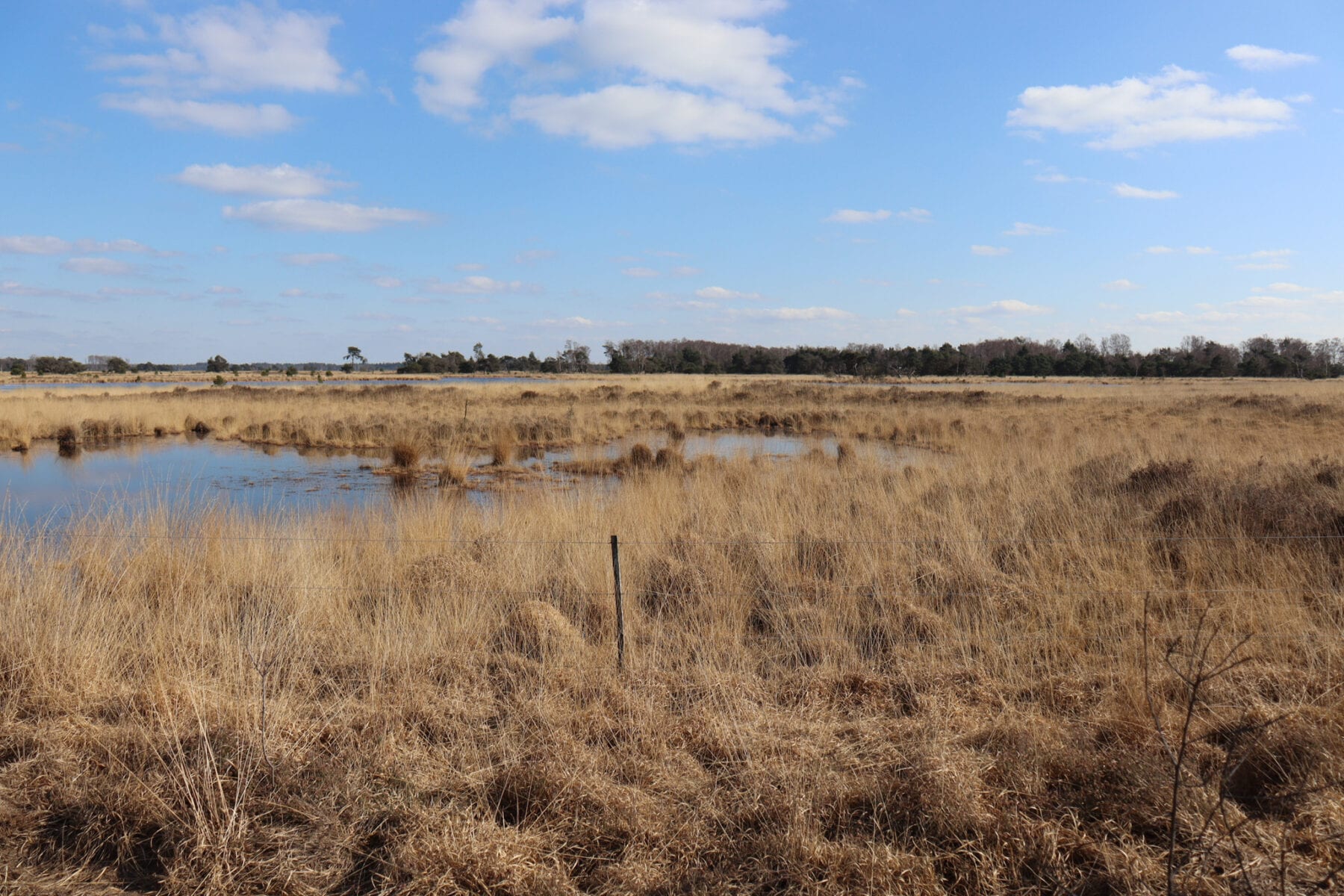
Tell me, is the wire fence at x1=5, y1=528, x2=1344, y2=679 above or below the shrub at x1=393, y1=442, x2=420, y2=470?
below

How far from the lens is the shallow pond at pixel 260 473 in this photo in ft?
41.7

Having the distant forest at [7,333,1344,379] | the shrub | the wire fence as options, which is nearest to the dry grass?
the wire fence

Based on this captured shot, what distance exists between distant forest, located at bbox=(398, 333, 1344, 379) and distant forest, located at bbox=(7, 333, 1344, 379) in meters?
0.13

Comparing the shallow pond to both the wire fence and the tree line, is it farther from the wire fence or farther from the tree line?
the tree line

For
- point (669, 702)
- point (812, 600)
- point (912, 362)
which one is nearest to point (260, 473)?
point (812, 600)

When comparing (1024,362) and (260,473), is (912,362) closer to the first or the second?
(1024,362)

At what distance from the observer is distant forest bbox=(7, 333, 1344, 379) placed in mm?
83875

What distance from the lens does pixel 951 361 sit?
279ft

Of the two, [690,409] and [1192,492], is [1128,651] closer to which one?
[1192,492]

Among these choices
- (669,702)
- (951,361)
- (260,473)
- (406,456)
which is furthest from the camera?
(951,361)

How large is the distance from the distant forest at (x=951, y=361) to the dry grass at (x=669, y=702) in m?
67.5

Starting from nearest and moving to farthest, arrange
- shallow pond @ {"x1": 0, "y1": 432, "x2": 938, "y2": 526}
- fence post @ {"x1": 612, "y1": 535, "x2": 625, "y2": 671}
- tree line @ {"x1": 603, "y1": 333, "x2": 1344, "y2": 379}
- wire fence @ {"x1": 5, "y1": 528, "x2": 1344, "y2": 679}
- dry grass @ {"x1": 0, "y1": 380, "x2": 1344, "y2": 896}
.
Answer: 1. dry grass @ {"x1": 0, "y1": 380, "x2": 1344, "y2": 896}
2. fence post @ {"x1": 612, "y1": 535, "x2": 625, "y2": 671}
3. wire fence @ {"x1": 5, "y1": 528, "x2": 1344, "y2": 679}
4. shallow pond @ {"x1": 0, "y1": 432, "x2": 938, "y2": 526}
5. tree line @ {"x1": 603, "y1": 333, "x2": 1344, "y2": 379}

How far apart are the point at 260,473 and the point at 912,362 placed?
78.4m

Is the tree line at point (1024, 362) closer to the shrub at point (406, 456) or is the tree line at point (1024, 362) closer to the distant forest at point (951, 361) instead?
the distant forest at point (951, 361)
